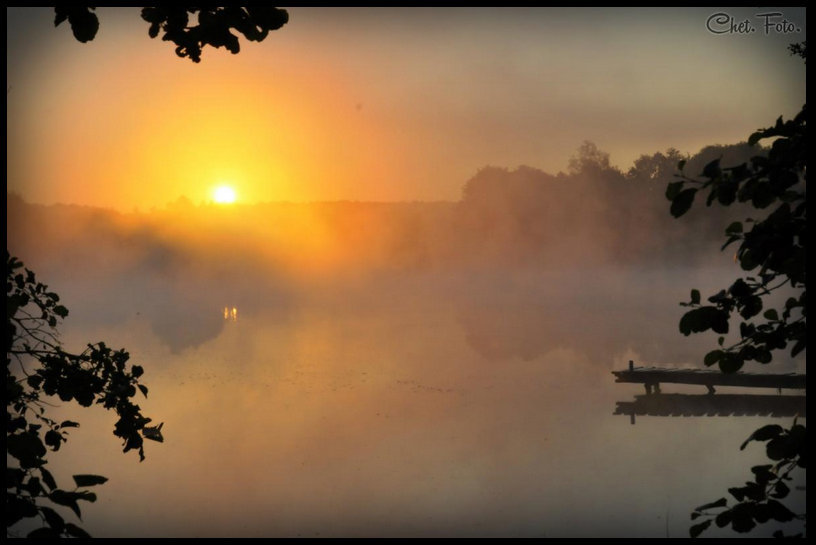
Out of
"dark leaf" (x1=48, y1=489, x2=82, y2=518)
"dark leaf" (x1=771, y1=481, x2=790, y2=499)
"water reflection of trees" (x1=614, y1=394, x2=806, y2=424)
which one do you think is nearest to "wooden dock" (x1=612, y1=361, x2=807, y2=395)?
"water reflection of trees" (x1=614, y1=394, x2=806, y2=424)

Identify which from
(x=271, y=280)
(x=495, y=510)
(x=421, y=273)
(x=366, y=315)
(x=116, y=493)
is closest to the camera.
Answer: (x=495, y=510)

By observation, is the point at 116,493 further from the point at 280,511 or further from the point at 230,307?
the point at 230,307

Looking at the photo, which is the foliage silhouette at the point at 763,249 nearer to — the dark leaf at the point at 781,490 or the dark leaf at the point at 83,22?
the dark leaf at the point at 781,490

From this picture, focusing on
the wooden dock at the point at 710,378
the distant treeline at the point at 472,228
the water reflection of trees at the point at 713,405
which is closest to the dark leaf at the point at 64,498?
the wooden dock at the point at 710,378

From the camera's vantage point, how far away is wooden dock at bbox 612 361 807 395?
34.0 ft

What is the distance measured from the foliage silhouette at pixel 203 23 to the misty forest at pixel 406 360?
0.07 ft

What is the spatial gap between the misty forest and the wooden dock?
1.06 metres

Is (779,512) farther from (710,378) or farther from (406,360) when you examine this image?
(406,360)

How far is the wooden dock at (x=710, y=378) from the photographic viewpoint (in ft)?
34.0

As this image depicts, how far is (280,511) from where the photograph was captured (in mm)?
9867

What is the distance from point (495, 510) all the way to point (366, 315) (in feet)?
56.4

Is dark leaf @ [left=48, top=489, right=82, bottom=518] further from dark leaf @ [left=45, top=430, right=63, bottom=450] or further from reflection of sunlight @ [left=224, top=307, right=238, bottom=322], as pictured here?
reflection of sunlight @ [left=224, top=307, right=238, bottom=322]

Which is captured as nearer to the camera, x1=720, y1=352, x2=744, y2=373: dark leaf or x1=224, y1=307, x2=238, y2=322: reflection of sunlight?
x1=720, y1=352, x2=744, y2=373: dark leaf
